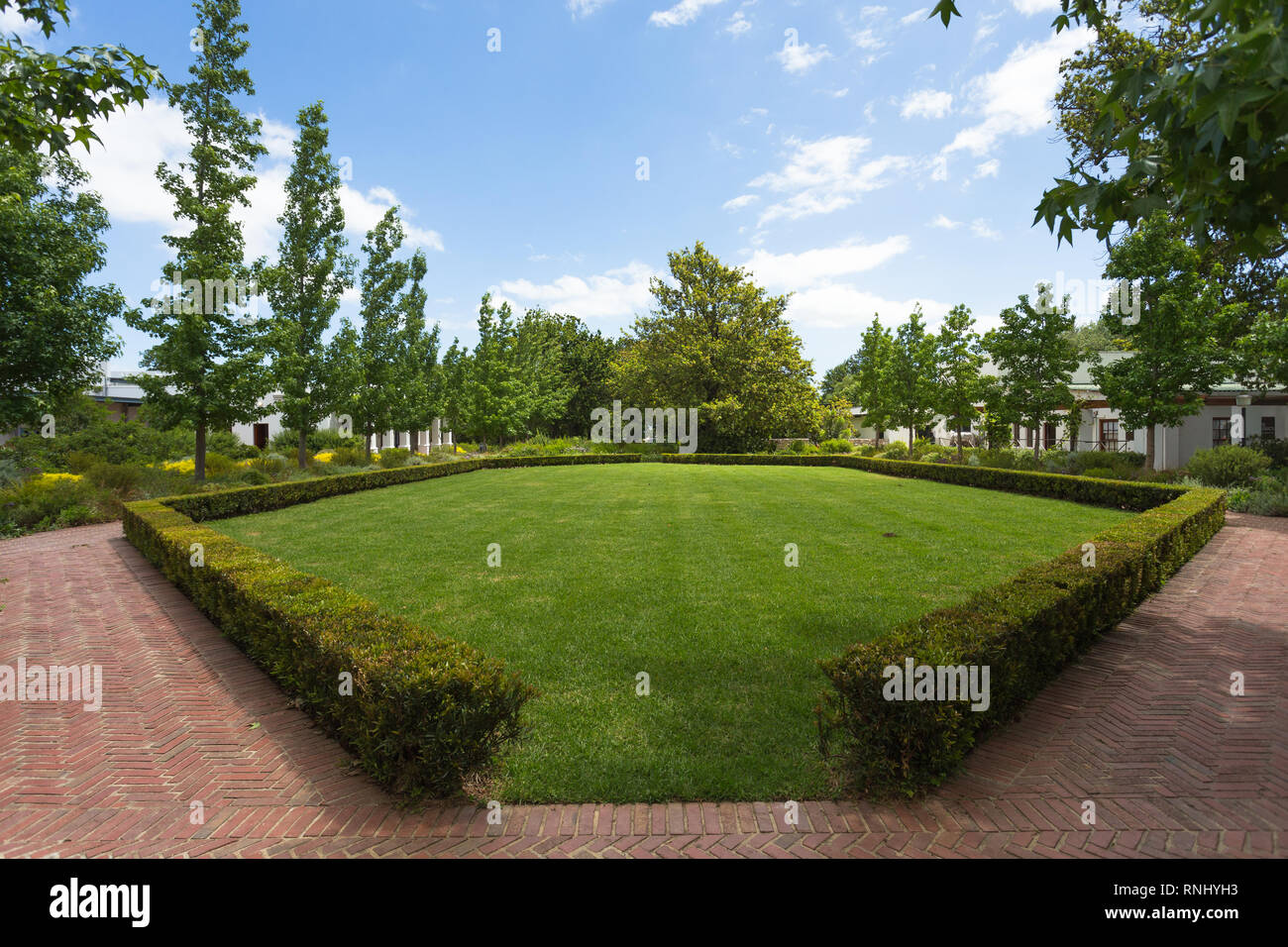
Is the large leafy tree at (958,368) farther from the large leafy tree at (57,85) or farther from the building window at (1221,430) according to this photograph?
the large leafy tree at (57,85)

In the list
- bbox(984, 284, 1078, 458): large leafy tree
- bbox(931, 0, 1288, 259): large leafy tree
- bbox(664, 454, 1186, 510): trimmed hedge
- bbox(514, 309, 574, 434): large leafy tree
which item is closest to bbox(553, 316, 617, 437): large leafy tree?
bbox(514, 309, 574, 434): large leafy tree

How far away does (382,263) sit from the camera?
2625 cm

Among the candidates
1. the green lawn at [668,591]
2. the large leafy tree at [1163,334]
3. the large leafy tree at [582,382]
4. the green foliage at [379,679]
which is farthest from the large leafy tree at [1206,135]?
the large leafy tree at [582,382]

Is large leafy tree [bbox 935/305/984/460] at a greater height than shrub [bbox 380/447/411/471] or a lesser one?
greater

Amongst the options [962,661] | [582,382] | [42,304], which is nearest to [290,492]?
[42,304]

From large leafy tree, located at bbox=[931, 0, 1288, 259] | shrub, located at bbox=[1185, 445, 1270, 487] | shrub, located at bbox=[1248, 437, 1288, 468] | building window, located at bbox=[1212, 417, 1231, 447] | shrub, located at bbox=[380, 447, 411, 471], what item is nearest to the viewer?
large leafy tree, located at bbox=[931, 0, 1288, 259]

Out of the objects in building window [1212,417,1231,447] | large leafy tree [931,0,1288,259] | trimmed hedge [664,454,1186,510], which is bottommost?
trimmed hedge [664,454,1186,510]

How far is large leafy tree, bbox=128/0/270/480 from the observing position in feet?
55.5

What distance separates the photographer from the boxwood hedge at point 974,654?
3.69 m

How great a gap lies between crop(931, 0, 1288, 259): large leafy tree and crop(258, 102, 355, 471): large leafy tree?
23.3 m

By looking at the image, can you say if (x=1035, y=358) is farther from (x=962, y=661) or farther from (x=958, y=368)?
(x=962, y=661)

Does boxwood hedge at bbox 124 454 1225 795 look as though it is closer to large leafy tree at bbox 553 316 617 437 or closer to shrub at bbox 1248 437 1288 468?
shrub at bbox 1248 437 1288 468

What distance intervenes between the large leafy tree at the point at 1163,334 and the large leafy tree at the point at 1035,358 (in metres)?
2.37
